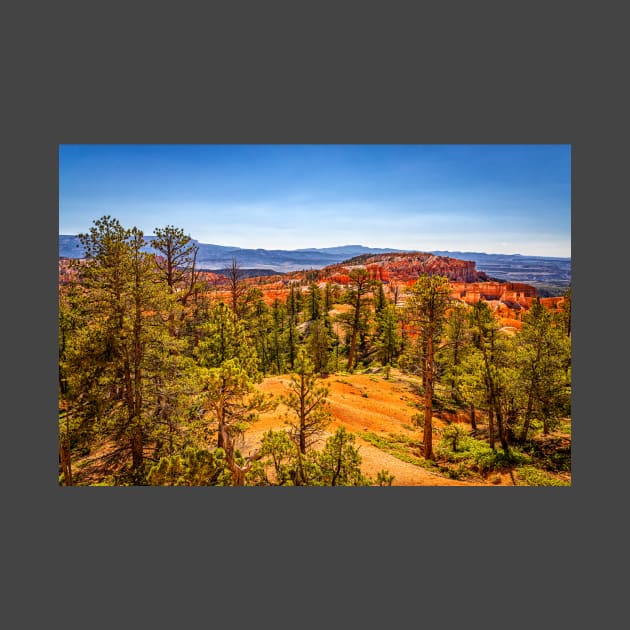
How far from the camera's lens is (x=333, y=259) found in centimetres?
1291

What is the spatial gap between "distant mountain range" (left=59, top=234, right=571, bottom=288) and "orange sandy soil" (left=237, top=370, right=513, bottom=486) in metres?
4.14

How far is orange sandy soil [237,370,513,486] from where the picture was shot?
8.10m

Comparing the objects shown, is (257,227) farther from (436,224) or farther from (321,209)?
(436,224)

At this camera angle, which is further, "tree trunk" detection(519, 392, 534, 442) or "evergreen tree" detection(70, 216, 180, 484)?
"tree trunk" detection(519, 392, 534, 442)

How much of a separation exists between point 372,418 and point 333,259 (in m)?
5.74

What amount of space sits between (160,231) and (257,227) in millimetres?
2582

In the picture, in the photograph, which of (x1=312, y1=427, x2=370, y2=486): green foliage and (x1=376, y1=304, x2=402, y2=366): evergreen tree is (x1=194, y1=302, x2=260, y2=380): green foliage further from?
(x1=376, y1=304, x2=402, y2=366): evergreen tree

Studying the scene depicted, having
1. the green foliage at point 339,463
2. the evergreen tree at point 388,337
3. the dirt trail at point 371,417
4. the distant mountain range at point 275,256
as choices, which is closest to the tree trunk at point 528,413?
the dirt trail at point 371,417

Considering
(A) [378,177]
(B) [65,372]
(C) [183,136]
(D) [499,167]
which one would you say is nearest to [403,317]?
(A) [378,177]

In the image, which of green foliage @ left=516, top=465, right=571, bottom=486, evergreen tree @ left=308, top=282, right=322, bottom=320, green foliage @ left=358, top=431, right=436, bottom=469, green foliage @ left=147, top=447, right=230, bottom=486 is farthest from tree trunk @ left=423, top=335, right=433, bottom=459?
evergreen tree @ left=308, top=282, right=322, bottom=320

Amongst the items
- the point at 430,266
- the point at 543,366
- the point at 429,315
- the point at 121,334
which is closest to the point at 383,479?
the point at 429,315

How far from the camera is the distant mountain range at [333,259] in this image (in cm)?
839

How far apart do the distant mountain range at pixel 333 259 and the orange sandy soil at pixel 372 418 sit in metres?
4.14

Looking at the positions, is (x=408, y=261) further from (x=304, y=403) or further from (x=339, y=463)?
(x=339, y=463)
